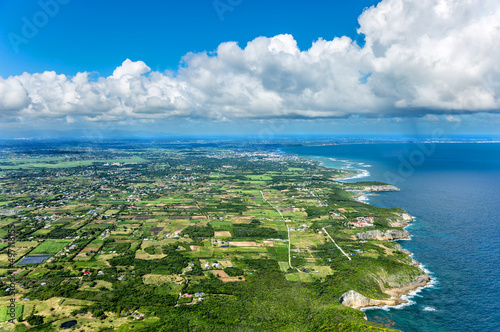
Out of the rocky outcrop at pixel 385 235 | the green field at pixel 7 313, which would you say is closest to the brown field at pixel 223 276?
the green field at pixel 7 313

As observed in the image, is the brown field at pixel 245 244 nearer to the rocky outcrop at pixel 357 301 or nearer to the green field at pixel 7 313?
the rocky outcrop at pixel 357 301

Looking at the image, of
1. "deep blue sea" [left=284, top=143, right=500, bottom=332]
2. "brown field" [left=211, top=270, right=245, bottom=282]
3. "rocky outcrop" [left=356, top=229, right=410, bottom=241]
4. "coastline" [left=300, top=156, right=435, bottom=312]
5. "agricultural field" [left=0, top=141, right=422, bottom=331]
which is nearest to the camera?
"agricultural field" [left=0, top=141, right=422, bottom=331]

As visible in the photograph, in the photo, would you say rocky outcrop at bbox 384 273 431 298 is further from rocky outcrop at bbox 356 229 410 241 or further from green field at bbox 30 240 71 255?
green field at bbox 30 240 71 255

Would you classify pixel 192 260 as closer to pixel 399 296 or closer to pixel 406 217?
pixel 399 296

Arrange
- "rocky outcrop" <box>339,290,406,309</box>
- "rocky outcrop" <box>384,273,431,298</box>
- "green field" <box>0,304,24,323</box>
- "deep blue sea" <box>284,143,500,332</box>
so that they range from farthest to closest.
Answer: "rocky outcrop" <box>384,273,431,298</box> → "rocky outcrop" <box>339,290,406,309</box> → "deep blue sea" <box>284,143,500,332</box> → "green field" <box>0,304,24,323</box>

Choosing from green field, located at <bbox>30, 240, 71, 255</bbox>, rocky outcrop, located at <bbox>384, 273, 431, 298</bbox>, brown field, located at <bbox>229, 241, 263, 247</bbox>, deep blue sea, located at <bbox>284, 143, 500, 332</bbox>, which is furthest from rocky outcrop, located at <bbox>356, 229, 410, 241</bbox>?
green field, located at <bbox>30, 240, 71, 255</bbox>

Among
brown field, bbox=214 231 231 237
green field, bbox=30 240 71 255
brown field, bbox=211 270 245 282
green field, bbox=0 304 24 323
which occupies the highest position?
green field, bbox=30 240 71 255

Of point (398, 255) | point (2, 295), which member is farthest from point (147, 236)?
point (398, 255)

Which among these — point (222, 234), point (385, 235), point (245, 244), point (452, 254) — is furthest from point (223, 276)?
point (452, 254)

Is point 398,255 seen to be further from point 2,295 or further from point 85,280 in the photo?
point 2,295
